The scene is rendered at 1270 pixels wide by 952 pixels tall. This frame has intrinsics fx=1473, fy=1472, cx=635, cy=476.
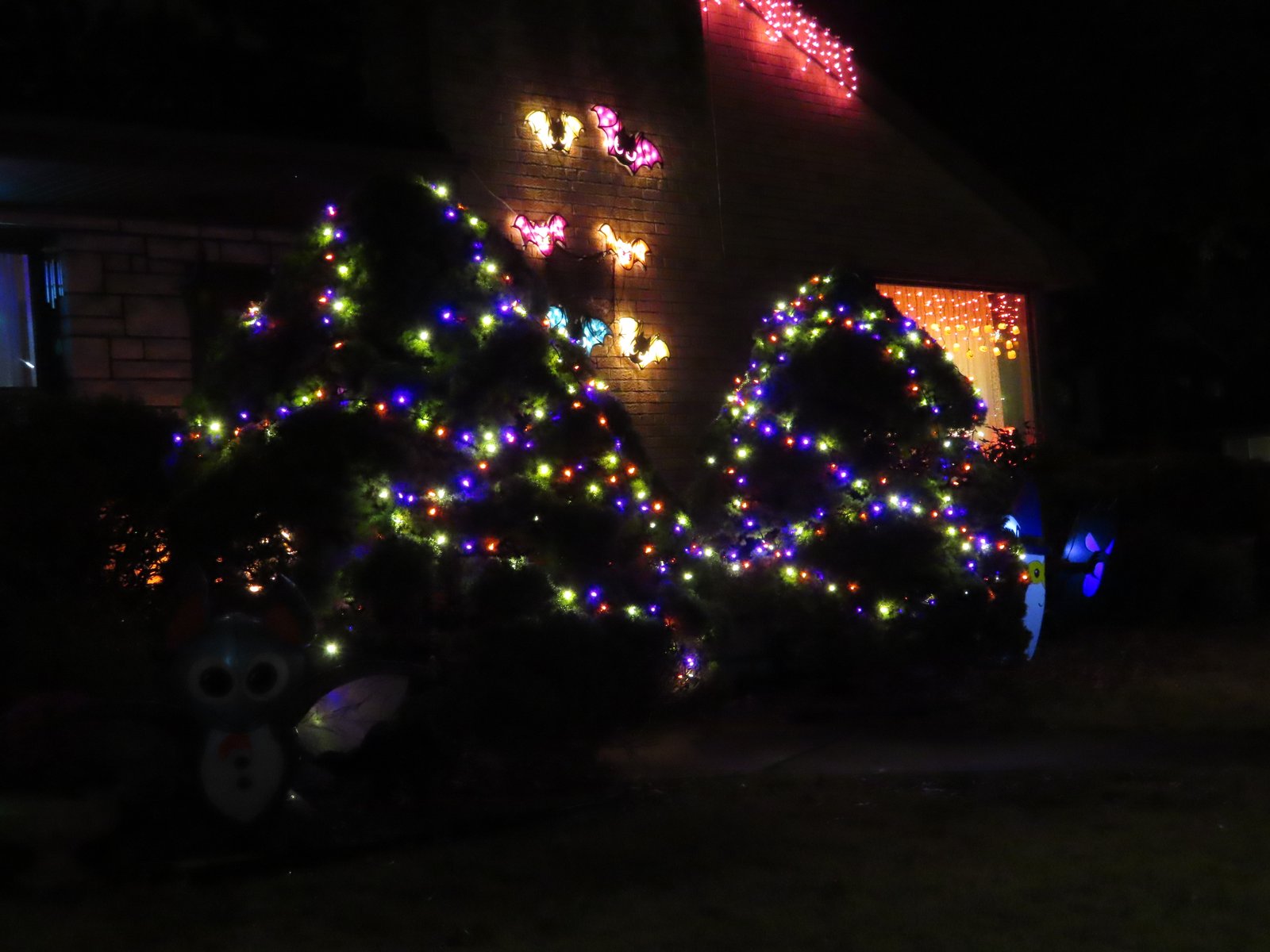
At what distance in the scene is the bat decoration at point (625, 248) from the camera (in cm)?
1188

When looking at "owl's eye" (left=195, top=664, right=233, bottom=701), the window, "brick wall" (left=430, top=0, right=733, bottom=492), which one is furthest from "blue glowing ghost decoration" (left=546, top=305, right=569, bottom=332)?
the window

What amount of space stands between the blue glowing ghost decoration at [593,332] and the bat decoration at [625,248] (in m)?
0.61

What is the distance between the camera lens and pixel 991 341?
15.4 m

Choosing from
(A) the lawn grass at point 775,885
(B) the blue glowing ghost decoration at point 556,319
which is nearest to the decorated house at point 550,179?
(B) the blue glowing ghost decoration at point 556,319

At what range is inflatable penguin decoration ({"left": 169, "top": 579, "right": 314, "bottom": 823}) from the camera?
625 cm

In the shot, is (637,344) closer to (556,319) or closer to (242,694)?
(556,319)

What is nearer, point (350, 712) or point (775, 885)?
point (775, 885)

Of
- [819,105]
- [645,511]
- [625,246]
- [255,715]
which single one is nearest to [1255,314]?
[819,105]

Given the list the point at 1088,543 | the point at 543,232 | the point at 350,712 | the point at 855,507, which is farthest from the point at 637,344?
the point at 350,712

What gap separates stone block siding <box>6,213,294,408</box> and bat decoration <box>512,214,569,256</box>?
2282 millimetres

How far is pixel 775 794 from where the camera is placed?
7.27m

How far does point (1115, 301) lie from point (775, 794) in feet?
52.7

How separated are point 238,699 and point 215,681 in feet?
0.40

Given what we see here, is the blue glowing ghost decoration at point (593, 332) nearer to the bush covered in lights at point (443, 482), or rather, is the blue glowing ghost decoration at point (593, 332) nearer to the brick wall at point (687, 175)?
the brick wall at point (687, 175)
